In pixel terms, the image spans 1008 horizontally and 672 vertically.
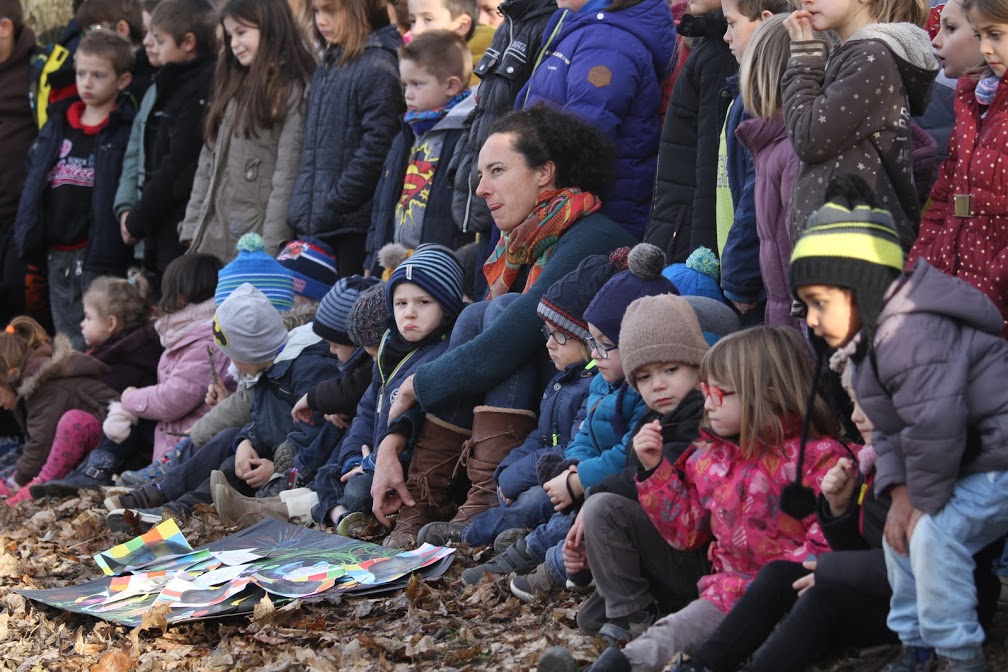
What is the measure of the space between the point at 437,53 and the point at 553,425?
357 cm

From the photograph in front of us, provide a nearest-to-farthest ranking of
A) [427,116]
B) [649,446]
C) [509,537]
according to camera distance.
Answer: [649,446], [509,537], [427,116]

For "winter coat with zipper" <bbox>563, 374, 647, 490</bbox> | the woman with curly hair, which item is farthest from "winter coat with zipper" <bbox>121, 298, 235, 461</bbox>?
"winter coat with zipper" <bbox>563, 374, 647, 490</bbox>

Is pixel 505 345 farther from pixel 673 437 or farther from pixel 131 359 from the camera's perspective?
pixel 131 359

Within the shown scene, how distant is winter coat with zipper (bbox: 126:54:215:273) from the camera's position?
11477 mm

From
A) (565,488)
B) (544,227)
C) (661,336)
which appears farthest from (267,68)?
(661,336)

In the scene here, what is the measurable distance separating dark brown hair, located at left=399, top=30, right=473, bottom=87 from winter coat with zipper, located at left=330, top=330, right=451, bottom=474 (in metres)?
2.26

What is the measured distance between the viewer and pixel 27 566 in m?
7.59

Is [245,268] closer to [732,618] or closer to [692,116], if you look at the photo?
[692,116]

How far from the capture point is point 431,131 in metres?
9.36

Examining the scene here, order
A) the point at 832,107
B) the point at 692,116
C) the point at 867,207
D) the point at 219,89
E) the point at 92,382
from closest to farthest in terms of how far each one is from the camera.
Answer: the point at 867,207 → the point at 832,107 → the point at 692,116 → the point at 92,382 → the point at 219,89

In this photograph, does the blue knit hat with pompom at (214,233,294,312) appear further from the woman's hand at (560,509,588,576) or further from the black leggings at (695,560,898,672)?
the black leggings at (695,560,898,672)

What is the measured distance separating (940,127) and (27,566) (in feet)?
16.9

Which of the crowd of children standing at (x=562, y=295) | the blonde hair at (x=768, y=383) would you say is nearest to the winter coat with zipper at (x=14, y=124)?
the crowd of children standing at (x=562, y=295)

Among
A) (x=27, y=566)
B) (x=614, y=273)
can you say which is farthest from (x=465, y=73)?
(x=27, y=566)
